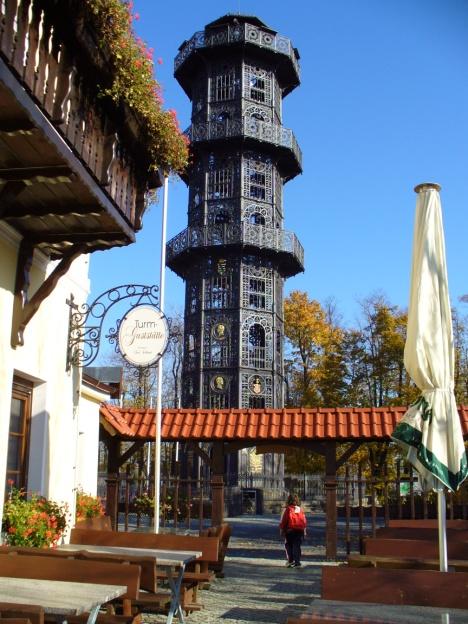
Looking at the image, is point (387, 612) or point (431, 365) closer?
point (387, 612)

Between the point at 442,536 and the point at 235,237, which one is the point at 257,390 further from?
the point at 442,536

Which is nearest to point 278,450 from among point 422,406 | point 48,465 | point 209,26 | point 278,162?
point 48,465

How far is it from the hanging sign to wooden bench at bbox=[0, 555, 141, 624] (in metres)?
3.96

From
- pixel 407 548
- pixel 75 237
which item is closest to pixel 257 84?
pixel 75 237

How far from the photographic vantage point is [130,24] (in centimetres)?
632

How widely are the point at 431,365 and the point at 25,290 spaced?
14.5 ft

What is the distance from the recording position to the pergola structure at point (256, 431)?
14.3m

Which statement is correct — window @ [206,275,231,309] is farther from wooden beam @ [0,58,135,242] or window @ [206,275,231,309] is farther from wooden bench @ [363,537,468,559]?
wooden beam @ [0,58,135,242]

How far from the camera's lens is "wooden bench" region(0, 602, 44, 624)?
159 inches

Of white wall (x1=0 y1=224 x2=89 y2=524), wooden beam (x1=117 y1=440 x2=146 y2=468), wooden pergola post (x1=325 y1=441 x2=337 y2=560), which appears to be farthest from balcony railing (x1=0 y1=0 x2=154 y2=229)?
wooden pergola post (x1=325 y1=441 x2=337 y2=560)

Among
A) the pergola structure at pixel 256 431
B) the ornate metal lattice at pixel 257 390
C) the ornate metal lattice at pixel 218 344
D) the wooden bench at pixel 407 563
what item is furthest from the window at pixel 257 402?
the wooden bench at pixel 407 563

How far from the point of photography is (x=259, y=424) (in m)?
14.7

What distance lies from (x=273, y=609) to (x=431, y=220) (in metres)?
5.32

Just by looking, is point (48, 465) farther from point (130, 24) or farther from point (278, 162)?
point (278, 162)
